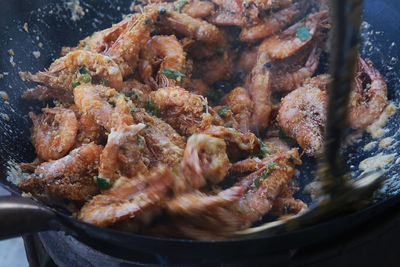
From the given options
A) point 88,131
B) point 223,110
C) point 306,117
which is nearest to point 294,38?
point 306,117

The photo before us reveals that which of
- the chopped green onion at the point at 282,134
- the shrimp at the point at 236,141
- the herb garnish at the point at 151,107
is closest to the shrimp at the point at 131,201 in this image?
the shrimp at the point at 236,141

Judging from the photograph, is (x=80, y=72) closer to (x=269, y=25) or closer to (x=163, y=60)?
(x=163, y=60)

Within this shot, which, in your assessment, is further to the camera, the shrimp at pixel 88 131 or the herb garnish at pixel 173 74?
the herb garnish at pixel 173 74

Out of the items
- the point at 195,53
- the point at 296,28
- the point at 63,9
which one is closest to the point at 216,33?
the point at 195,53

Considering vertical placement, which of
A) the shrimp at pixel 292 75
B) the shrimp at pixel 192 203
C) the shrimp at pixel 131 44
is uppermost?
the shrimp at pixel 131 44

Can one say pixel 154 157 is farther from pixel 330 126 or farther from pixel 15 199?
pixel 330 126

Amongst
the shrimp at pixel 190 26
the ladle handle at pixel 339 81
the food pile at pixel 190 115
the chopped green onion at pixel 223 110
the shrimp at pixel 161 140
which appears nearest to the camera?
the ladle handle at pixel 339 81

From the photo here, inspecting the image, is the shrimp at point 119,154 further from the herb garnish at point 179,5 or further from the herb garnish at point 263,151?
the herb garnish at point 179,5
